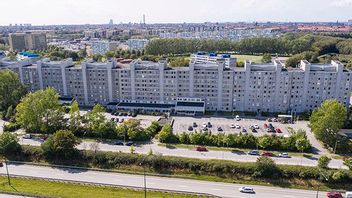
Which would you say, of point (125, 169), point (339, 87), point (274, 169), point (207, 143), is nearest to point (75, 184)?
point (125, 169)

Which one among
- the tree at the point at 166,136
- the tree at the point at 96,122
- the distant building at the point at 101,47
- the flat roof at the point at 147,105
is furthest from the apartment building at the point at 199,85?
the distant building at the point at 101,47

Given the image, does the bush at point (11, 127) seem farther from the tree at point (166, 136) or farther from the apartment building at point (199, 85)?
the tree at point (166, 136)

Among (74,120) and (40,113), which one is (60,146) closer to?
(74,120)

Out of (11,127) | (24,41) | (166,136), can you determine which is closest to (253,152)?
(166,136)

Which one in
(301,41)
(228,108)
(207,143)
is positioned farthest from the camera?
(301,41)

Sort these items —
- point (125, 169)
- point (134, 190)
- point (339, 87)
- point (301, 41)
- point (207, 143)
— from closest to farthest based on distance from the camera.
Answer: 1. point (134, 190)
2. point (125, 169)
3. point (207, 143)
4. point (339, 87)
5. point (301, 41)

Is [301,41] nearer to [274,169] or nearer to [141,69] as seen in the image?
[141,69]

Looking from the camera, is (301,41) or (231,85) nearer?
(231,85)
